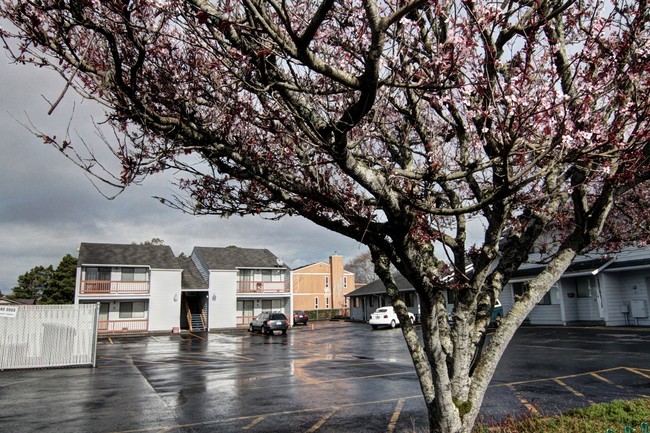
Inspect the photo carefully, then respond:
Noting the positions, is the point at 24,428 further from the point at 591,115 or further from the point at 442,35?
the point at 591,115

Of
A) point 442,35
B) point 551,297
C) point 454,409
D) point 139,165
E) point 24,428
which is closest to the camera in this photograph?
point 139,165

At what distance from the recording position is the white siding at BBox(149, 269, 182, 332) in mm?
43625

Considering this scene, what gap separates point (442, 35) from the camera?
5082 millimetres

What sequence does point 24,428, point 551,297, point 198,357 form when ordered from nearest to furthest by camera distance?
point 24,428
point 198,357
point 551,297

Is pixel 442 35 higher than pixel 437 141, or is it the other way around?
pixel 442 35

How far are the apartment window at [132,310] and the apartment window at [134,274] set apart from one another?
236 centimetres

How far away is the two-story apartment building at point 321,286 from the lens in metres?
70.6

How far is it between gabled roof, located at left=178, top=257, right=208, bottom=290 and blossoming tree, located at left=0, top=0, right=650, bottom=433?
146ft

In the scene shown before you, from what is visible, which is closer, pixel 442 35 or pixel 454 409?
pixel 454 409

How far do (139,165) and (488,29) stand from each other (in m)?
3.85

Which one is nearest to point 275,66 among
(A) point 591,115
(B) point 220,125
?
(B) point 220,125

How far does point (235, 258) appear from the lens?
5147cm

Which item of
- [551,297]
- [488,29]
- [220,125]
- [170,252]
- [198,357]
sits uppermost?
[170,252]

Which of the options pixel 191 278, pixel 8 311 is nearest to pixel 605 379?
pixel 8 311
